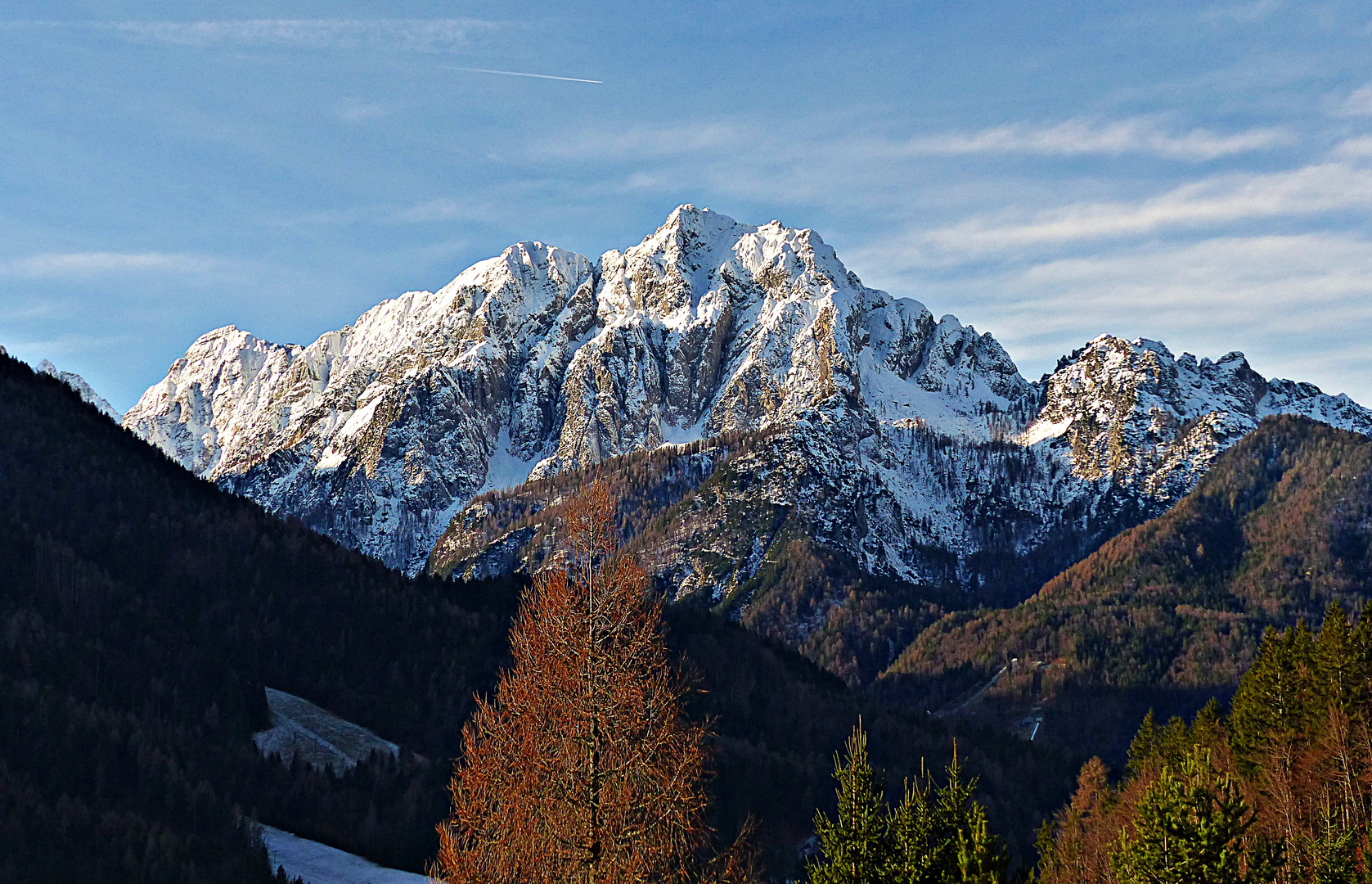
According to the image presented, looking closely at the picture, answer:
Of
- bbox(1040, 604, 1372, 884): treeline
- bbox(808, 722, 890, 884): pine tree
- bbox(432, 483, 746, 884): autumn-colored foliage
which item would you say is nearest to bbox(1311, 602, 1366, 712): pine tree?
bbox(1040, 604, 1372, 884): treeline

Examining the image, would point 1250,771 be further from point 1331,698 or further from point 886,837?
point 886,837

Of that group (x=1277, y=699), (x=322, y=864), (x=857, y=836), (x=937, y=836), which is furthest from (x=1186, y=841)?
(x=322, y=864)

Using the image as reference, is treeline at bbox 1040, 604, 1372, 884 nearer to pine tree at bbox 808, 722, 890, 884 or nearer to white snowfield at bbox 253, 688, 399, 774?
pine tree at bbox 808, 722, 890, 884

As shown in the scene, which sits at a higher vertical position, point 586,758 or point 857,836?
point 586,758

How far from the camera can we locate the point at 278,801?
5748 inches

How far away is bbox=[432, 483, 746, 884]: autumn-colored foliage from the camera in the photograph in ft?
97.6

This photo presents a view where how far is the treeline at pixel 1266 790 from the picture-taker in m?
37.2

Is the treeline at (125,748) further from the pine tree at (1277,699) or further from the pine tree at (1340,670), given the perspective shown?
the pine tree at (1340,670)

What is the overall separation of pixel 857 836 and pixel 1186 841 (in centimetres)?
977

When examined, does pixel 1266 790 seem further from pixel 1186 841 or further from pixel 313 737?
pixel 313 737

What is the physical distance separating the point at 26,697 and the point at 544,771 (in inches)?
4967

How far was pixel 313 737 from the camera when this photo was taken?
176625 mm

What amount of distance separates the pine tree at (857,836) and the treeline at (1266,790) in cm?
794

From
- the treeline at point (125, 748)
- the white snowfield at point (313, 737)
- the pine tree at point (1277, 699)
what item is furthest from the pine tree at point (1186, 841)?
the white snowfield at point (313, 737)
